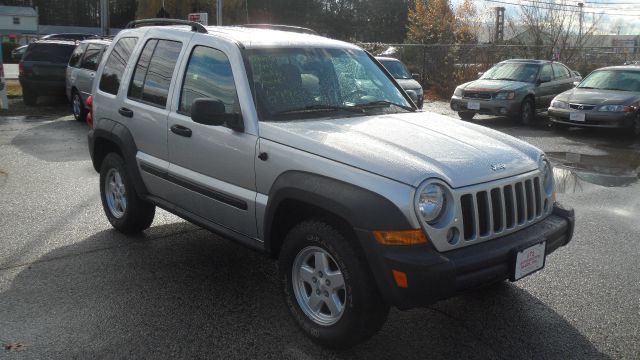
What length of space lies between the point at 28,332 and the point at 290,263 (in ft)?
5.67

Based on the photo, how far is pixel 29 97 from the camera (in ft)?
54.3

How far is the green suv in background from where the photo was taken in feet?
48.2

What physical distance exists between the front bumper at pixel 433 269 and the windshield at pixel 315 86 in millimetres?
1333

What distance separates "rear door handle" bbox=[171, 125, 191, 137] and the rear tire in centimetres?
1349

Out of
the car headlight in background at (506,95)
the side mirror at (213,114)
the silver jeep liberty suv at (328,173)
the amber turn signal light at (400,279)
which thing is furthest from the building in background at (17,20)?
the amber turn signal light at (400,279)

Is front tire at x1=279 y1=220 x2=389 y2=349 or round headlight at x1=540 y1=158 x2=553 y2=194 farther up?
round headlight at x1=540 y1=158 x2=553 y2=194

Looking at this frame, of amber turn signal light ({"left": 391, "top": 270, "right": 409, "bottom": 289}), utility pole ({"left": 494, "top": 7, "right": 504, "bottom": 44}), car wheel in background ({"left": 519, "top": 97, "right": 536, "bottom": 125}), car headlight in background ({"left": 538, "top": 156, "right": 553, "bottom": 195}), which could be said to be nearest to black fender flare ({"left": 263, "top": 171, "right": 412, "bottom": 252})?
amber turn signal light ({"left": 391, "top": 270, "right": 409, "bottom": 289})

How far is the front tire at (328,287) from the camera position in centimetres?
339

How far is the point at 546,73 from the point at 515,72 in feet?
2.78

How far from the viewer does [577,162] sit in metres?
10.3

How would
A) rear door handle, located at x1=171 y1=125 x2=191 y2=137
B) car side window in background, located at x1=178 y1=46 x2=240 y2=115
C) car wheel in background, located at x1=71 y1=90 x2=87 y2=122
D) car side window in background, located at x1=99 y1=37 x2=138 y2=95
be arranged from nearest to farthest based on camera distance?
car side window in background, located at x1=178 y1=46 x2=240 y2=115, rear door handle, located at x1=171 y1=125 x2=191 y2=137, car side window in background, located at x1=99 y1=37 x2=138 y2=95, car wheel in background, located at x1=71 y1=90 x2=87 y2=122

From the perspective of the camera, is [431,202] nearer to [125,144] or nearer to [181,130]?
[181,130]

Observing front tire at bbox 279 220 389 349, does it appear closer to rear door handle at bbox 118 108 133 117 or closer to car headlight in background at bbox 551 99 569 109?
rear door handle at bbox 118 108 133 117

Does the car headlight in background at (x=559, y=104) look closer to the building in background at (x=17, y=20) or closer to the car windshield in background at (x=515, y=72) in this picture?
the car windshield in background at (x=515, y=72)
